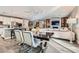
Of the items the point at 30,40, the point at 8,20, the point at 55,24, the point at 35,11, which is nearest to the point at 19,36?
the point at 30,40

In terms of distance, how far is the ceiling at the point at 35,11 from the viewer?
246cm

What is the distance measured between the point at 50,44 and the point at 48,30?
0.76ft

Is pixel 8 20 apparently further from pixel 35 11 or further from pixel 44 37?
pixel 44 37

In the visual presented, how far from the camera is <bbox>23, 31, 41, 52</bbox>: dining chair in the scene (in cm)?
249

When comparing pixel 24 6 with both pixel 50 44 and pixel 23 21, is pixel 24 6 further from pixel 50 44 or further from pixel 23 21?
pixel 50 44

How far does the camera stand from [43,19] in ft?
8.16

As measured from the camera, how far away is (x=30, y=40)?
2500mm

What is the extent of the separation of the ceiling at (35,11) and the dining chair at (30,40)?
0.85 ft

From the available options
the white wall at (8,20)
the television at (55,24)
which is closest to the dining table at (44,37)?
the television at (55,24)

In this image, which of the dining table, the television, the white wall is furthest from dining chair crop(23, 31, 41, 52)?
the television

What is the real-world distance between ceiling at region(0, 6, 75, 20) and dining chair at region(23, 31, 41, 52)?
0.85ft

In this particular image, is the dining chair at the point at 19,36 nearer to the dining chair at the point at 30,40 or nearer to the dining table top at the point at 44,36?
the dining chair at the point at 30,40

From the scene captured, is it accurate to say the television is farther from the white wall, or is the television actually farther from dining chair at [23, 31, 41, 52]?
the white wall

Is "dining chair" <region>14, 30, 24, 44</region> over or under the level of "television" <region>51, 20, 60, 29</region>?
under
